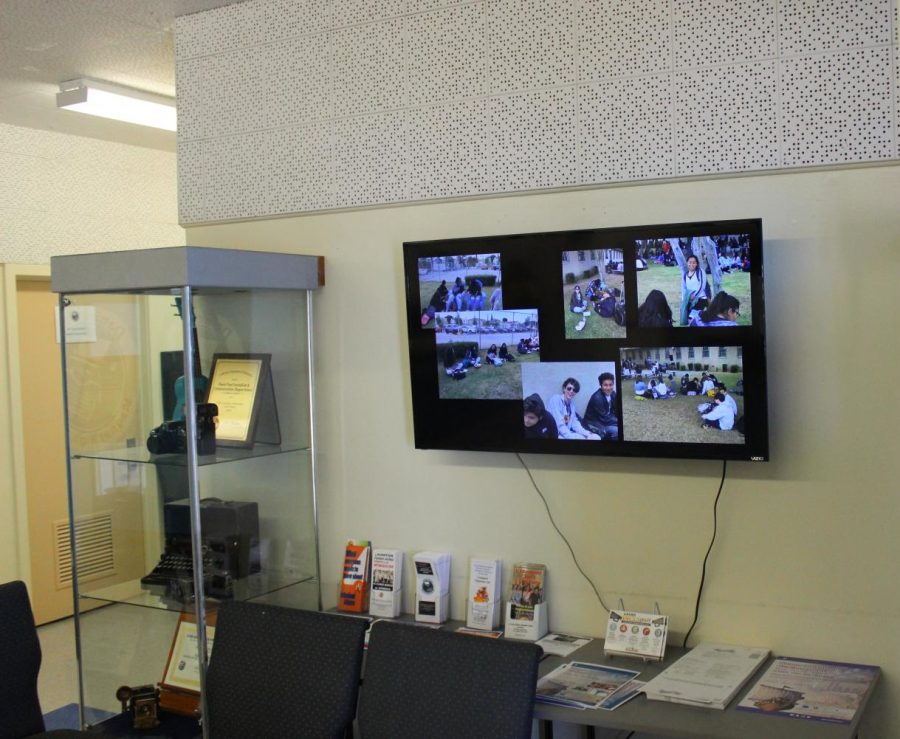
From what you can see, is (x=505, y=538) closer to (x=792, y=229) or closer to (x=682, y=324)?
(x=682, y=324)

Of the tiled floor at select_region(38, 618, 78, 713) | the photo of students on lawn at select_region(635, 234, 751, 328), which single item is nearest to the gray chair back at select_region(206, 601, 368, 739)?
the photo of students on lawn at select_region(635, 234, 751, 328)

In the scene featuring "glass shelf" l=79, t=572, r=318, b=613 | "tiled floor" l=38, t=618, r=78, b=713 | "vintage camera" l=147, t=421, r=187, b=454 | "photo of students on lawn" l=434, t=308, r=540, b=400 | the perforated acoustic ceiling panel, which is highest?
the perforated acoustic ceiling panel

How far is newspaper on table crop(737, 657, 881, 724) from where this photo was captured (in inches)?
97.0

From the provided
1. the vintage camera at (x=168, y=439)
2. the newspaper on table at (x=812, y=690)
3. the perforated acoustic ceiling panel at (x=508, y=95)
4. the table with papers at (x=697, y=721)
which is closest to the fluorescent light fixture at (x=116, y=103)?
the perforated acoustic ceiling panel at (x=508, y=95)

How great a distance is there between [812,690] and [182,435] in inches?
83.8

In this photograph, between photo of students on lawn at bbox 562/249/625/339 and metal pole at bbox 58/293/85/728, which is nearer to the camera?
photo of students on lawn at bbox 562/249/625/339

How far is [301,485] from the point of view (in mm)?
3666

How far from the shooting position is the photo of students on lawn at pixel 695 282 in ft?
8.97

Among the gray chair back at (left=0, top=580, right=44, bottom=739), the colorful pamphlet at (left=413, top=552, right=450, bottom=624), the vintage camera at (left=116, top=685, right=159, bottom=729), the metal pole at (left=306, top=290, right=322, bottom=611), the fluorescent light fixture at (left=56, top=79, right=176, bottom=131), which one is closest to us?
the gray chair back at (left=0, top=580, right=44, bottom=739)

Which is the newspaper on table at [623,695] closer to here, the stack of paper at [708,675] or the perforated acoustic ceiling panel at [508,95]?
the stack of paper at [708,675]

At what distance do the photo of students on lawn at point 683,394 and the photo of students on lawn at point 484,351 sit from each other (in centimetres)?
35

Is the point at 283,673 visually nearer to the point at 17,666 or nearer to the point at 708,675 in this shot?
the point at 17,666

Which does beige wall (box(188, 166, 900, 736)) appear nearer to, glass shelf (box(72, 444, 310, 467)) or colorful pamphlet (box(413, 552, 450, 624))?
colorful pamphlet (box(413, 552, 450, 624))

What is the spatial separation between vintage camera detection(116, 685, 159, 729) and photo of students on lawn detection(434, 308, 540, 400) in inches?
56.6
